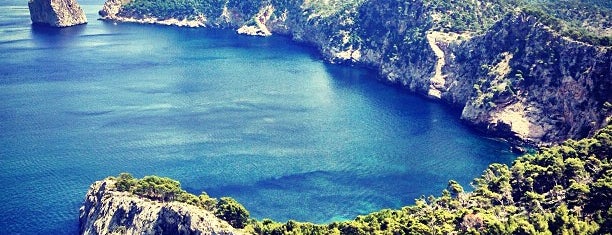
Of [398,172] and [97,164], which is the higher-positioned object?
[398,172]

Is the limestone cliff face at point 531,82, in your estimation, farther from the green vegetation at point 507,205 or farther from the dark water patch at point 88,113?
the dark water patch at point 88,113

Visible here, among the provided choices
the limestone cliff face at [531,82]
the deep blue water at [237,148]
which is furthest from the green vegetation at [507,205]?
the limestone cliff face at [531,82]

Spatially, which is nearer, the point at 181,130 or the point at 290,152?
the point at 290,152

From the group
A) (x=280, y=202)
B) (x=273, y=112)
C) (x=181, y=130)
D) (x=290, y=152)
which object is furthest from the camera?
(x=273, y=112)

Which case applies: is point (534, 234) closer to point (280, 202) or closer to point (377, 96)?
point (280, 202)

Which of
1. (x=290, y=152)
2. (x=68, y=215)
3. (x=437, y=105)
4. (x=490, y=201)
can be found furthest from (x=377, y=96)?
(x=68, y=215)

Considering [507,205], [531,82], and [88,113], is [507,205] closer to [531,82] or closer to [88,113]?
[531,82]
